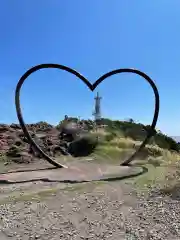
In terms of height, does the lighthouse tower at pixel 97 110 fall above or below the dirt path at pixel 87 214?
above

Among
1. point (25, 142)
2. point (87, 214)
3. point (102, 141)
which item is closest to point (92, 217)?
point (87, 214)

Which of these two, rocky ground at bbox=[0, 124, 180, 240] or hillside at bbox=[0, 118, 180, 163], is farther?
hillside at bbox=[0, 118, 180, 163]

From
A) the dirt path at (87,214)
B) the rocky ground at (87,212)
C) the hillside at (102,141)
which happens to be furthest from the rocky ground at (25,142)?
the dirt path at (87,214)

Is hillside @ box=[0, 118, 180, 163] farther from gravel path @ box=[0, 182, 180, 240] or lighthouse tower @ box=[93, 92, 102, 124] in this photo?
gravel path @ box=[0, 182, 180, 240]

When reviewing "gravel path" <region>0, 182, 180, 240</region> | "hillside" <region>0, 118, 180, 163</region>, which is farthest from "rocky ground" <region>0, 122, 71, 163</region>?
"gravel path" <region>0, 182, 180, 240</region>

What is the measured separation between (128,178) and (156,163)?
1981 mm

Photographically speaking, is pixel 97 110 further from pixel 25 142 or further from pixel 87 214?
pixel 87 214

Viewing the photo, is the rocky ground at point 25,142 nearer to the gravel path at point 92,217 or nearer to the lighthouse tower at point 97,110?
the lighthouse tower at point 97,110

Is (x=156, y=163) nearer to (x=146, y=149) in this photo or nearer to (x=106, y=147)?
(x=146, y=149)

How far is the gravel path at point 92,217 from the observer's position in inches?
208

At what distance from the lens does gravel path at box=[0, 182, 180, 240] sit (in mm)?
5285

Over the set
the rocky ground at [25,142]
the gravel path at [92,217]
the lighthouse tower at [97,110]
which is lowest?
the gravel path at [92,217]

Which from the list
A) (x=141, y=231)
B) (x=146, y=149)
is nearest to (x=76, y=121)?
(x=146, y=149)

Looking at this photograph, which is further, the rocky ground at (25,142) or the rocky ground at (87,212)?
the rocky ground at (25,142)
